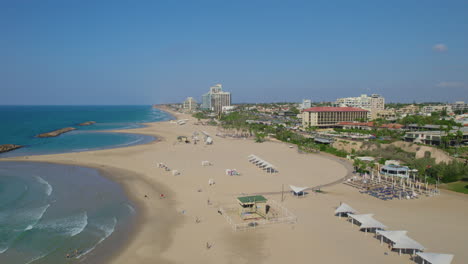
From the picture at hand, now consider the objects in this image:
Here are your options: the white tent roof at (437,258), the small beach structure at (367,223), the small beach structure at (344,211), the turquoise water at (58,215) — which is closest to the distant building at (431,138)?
the small beach structure at (344,211)

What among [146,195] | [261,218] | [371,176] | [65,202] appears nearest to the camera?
[261,218]

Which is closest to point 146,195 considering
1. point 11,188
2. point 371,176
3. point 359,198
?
point 11,188

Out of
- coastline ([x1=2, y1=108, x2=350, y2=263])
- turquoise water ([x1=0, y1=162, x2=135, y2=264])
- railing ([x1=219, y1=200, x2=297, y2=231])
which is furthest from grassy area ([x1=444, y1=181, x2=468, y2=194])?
turquoise water ([x1=0, y1=162, x2=135, y2=264])

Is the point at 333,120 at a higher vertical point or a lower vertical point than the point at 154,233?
higher

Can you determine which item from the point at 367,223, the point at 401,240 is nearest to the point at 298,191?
the point at 367,223

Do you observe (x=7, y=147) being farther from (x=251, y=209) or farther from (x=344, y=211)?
(x=344, y=211)

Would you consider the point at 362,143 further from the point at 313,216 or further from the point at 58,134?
the point at 58,134
